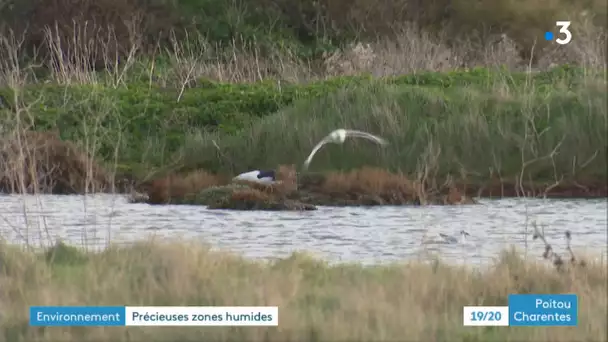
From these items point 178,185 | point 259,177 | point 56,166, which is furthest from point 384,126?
point 56,166

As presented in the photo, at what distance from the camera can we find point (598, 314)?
595 cm

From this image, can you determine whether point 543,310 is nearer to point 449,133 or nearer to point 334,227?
point 334,227

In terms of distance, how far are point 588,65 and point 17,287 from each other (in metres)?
3.85

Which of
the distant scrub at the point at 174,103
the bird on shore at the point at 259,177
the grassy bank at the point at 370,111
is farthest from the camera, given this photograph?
the distant scrub at the point at 174,103

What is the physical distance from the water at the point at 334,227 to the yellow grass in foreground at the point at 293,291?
338 millimetres

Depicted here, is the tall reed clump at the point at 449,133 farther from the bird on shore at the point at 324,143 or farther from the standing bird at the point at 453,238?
the standing bird at the point at 453,238

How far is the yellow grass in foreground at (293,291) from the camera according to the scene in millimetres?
5793

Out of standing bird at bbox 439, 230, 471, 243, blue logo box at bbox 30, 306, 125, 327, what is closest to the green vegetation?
standing bird at bbox 439, 230, 471, 243

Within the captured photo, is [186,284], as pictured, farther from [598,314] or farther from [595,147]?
[595,147]

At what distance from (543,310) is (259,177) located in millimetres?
3275

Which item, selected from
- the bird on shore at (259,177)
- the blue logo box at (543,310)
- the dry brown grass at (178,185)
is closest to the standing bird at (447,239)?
the blue logo box at (543,310)

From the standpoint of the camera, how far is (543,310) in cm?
602

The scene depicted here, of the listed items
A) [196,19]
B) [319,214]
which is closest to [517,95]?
[319,214]

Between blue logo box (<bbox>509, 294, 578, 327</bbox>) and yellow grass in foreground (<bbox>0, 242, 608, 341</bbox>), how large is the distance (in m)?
0.06
